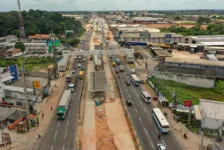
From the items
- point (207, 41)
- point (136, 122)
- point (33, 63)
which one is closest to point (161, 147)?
point (136, 122)

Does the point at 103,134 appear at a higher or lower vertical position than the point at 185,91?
lower

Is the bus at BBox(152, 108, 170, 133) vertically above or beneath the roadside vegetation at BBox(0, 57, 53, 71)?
beneath

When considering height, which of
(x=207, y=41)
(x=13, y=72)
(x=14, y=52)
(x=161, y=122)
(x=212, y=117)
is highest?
(x=207, y=41)

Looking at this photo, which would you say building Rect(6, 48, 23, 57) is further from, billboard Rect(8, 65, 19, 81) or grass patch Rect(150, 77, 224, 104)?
grass patch Rect(150, 77, 224, 104)

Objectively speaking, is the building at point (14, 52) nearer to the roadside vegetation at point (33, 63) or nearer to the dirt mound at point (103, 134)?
the roadside vegetation at point (33, 63)

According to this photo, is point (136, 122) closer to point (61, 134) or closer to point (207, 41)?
point (61, 134)

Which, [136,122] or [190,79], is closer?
[136,122]

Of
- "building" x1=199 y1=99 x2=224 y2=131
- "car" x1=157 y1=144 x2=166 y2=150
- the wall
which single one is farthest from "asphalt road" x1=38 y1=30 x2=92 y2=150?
the wall

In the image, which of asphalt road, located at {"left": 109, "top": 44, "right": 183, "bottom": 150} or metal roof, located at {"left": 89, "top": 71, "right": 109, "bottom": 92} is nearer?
asphalt road, located at {"left": 109, "top": 44, "right": 183, "bottom": 150}
